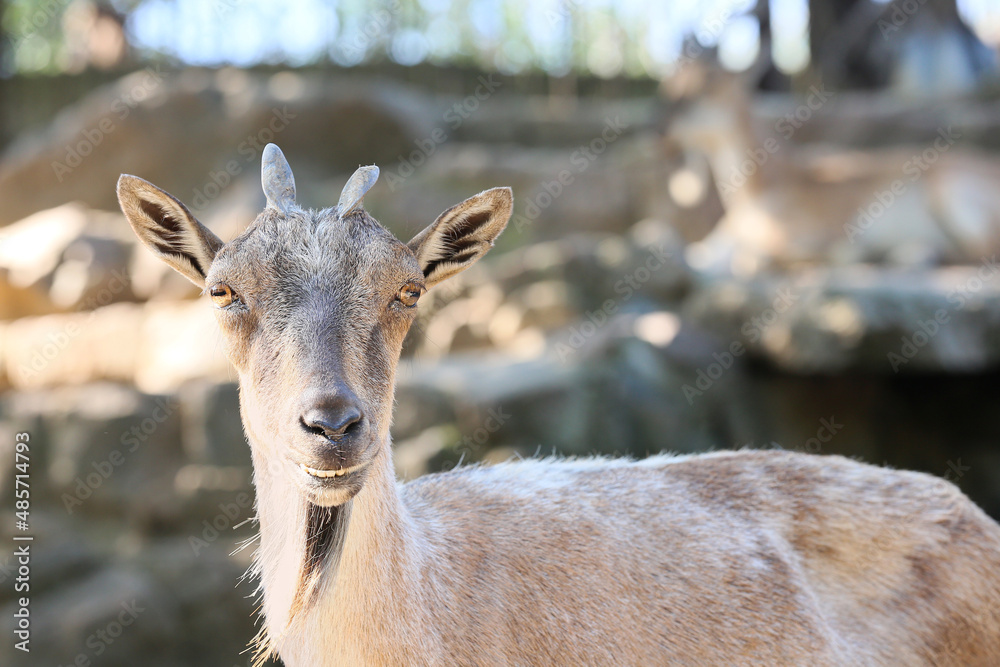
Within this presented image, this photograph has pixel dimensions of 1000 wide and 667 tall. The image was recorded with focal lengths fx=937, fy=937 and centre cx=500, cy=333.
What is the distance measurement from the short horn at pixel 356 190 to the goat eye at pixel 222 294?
1.35 ft

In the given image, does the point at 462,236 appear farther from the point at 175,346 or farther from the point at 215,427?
the point at 175,346

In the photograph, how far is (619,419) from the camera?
26.6 feet

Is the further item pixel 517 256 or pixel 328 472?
pixel 517 256

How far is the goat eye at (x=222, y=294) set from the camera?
284 centimetres

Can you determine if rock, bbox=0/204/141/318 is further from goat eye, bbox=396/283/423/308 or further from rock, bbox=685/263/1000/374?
goat eye, bbox=396/283/423/308

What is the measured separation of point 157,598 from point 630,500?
189 inches

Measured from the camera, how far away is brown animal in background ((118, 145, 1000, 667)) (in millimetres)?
2732

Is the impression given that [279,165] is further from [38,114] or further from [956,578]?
[38,114]

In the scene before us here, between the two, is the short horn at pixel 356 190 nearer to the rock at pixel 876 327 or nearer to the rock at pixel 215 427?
the rock at pixel 215 427

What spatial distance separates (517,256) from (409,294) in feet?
30.3

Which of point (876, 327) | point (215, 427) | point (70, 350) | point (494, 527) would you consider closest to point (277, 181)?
point (494, 527)

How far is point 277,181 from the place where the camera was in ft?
10.1

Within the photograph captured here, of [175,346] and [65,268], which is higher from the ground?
[65,268]

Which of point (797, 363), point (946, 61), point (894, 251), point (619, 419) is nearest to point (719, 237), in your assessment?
point (894, 251)
